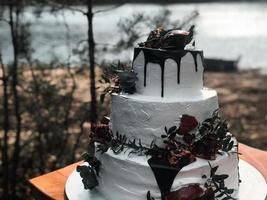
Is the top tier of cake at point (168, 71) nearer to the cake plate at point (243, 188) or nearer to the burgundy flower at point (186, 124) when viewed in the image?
the burgundy flower at point (186, 124)

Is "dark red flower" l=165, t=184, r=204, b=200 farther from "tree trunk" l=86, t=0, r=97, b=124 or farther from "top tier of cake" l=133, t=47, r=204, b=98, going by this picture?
"tree trunk" l=86, t=0, r=97, b=124

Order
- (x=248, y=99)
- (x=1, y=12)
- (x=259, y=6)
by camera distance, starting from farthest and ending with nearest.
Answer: (x=259, y=6), (x=248, y=99), (x=1, y=12)

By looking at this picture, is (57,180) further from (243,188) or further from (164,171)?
(243,188)

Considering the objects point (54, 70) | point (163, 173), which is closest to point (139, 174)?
point (163, 173)

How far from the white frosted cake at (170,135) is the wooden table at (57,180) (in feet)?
2.03

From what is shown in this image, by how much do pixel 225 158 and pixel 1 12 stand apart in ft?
8.43

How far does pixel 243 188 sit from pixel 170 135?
2.28 feet

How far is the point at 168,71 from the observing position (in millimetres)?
2383

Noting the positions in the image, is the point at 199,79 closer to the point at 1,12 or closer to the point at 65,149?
the point at 1,12

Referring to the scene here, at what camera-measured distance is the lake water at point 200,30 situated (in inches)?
180

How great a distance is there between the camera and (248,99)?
7.80m

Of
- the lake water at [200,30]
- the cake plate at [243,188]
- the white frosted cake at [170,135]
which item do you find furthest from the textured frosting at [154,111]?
the lake water at [200,30]

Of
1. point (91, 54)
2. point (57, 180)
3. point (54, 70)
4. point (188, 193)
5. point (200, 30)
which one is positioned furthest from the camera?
point (200, 30)

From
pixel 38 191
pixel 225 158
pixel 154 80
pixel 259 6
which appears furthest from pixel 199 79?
pixel 259 6
